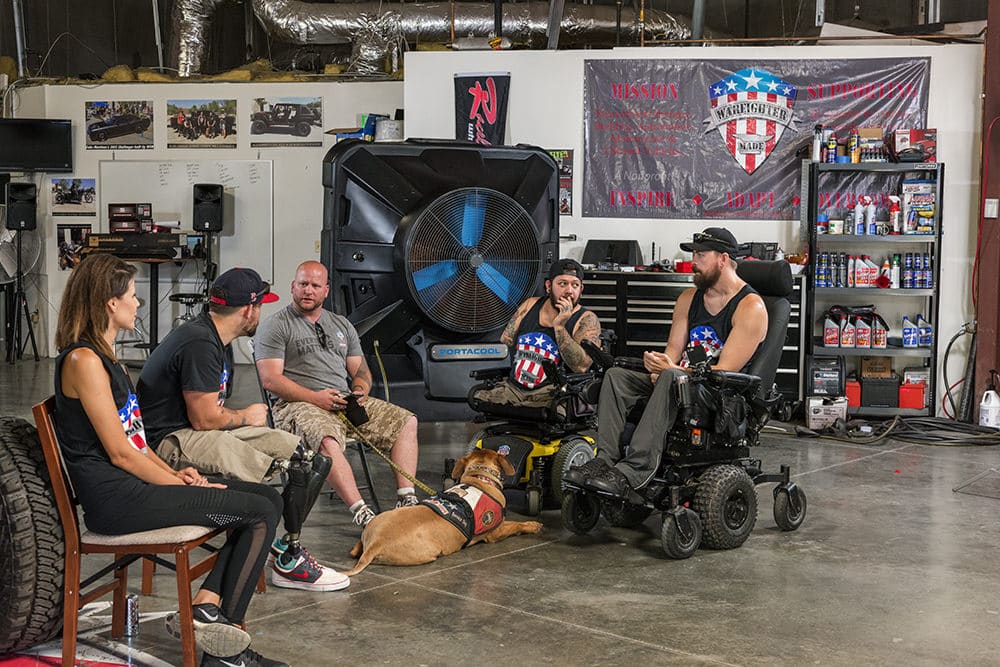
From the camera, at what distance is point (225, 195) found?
10961 millimetres

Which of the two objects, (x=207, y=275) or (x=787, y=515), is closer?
(x=787, y=515)

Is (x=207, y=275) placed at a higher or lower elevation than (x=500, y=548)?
higher

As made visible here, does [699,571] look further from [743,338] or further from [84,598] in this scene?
[84,598]

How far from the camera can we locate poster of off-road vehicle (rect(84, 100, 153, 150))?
11.1 metres

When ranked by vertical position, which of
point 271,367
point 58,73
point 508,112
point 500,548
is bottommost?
point 500,548

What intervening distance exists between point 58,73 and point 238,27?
7.08 feet

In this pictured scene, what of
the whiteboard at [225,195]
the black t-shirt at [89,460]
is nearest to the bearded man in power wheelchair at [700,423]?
the black t-shirt at [89,460]

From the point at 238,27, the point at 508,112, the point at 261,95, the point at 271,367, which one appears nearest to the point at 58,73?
the point at 238,27

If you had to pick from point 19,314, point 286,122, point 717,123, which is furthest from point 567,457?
point 19,314

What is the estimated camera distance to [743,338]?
15.0ft

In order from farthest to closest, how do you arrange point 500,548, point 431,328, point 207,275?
point 207,275 → point 431,328 → point 500,548

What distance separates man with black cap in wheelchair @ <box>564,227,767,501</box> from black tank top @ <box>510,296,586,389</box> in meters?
0.54

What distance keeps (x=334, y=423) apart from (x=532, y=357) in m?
1.02

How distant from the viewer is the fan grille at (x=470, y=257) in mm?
6246
